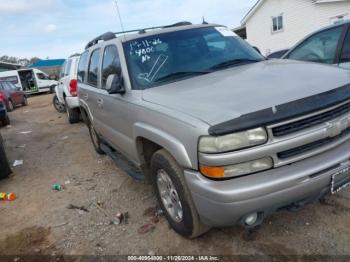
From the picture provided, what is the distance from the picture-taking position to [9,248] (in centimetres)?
365

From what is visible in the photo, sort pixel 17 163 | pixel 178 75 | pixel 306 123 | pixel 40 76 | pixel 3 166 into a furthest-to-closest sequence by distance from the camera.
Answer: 1. pixel 40 76
2. pixel 17 163
3. pixel 3 166
4. pixel 178 75
5. pixel 306 123

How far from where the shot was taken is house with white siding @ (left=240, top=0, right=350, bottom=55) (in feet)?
65.9

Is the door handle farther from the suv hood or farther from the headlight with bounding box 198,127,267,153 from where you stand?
the headlight with bounding box 198,127,267,153

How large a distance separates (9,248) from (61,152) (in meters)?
3.99

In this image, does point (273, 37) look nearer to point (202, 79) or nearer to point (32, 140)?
point (32, 140)

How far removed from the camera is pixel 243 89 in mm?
2865

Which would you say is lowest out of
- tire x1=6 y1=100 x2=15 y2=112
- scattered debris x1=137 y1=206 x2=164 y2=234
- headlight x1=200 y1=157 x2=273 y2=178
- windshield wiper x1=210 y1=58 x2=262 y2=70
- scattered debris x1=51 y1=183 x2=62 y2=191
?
tire x1=6 y1=100 x2=15 y2=112

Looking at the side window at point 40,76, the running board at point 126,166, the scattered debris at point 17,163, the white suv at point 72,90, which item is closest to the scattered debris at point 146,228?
the running board at point 126,166

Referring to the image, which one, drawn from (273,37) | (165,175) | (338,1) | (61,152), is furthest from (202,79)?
(273,37)

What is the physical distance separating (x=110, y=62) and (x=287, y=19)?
69.1ft

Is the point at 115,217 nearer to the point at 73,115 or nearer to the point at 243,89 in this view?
the point at 243,89

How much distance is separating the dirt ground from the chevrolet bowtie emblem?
1.00m

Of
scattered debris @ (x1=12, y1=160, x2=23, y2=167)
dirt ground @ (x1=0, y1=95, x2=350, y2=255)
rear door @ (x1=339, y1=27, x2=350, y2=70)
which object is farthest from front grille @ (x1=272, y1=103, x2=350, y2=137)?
scattered debris @ (x1=12, y1=160, x2=23, y2=167)

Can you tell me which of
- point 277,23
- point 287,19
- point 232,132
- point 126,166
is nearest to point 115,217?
point 126,166
